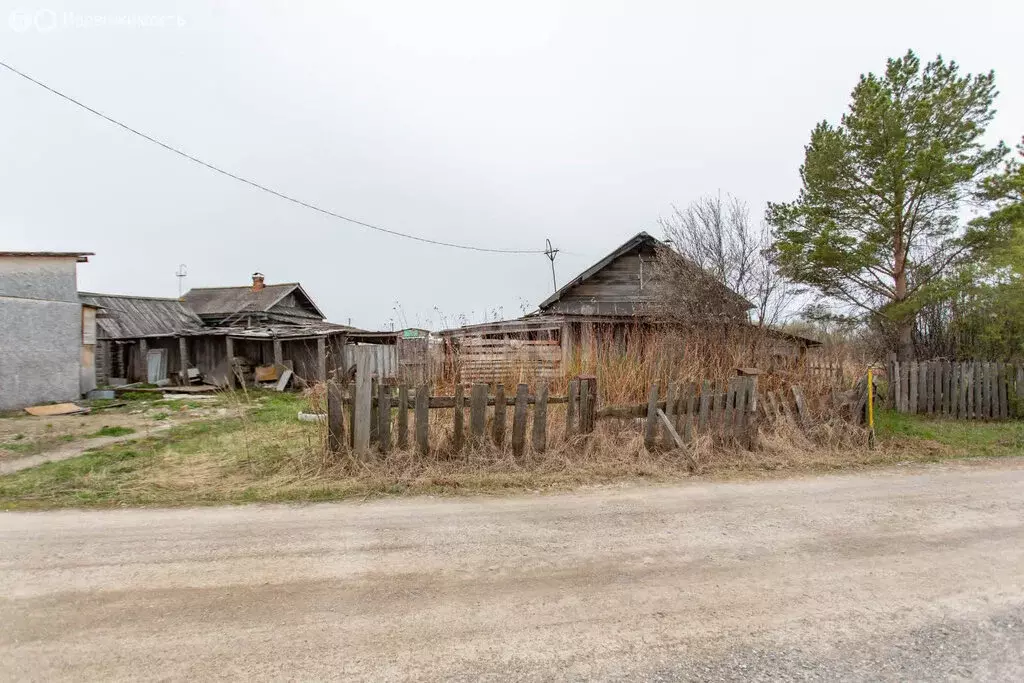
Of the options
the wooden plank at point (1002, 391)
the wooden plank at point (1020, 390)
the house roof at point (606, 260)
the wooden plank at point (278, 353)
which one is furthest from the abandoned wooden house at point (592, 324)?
the wooden plank at point (278, 353)

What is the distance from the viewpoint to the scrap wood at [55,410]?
570 inches

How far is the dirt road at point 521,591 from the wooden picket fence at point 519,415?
1.48 m

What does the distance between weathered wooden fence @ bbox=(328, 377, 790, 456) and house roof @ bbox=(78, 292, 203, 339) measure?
2173 cm

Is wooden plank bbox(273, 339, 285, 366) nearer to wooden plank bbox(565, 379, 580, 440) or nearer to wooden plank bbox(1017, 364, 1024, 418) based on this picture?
wooden plank bbox(565, 379, 580, 440)

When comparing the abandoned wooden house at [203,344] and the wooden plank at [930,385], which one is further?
the abandoned wooden house at [203,344]

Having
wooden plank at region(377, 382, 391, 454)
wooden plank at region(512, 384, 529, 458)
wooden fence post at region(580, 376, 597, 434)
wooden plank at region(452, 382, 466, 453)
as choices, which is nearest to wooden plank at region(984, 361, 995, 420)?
wooden fence post at region(580, 376, 597, 434)

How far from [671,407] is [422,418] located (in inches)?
145

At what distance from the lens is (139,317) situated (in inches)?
1051

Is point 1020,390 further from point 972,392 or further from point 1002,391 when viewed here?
point 972,392

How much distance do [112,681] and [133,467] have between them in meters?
5.93

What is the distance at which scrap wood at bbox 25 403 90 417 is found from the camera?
1447 centimetres

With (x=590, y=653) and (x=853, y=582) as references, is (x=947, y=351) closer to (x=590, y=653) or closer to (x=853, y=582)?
(x=853, y=582)

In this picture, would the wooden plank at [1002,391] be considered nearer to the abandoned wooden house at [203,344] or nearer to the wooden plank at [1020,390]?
the wooden plank at [1020,390]

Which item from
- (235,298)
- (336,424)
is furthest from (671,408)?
(235,298)
